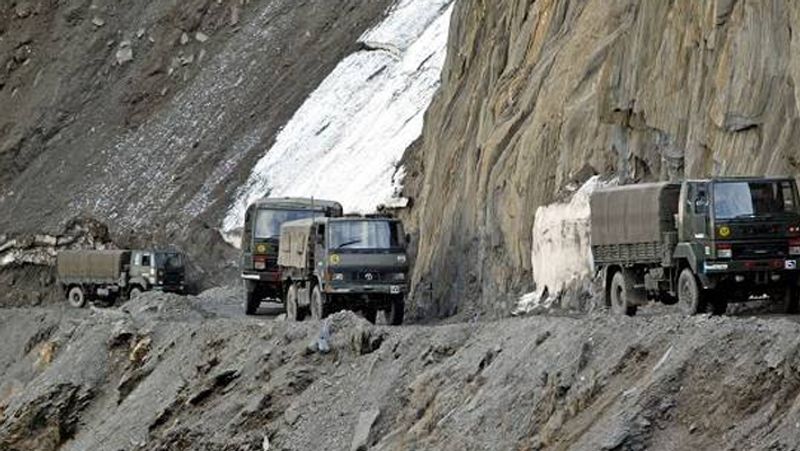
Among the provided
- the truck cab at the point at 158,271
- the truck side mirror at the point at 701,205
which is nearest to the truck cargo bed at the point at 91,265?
the truck cab at the point at 158,271

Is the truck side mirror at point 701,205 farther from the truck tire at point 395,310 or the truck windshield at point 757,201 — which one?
the truck tire at point 395,310

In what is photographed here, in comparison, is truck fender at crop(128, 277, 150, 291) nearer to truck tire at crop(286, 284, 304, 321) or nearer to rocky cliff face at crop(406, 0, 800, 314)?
rocky cliff face at crop(406, 0, 800, 314)

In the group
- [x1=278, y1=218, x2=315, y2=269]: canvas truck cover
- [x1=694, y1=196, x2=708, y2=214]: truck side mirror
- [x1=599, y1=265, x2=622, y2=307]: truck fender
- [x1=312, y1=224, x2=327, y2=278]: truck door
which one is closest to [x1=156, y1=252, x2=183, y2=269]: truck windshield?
[x1=278, y1=218, x2=315, y2=269]: canvas truck cover

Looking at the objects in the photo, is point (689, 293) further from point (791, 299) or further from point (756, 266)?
point (791, 299)

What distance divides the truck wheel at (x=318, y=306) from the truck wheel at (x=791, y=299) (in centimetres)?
1100

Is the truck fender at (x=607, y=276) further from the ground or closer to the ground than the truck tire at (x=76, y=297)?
further from the ground

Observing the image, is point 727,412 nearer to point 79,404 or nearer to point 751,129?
point 751,129

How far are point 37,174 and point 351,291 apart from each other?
36.8 meters

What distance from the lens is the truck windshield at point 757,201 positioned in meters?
21.2

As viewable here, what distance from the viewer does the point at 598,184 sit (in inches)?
1175

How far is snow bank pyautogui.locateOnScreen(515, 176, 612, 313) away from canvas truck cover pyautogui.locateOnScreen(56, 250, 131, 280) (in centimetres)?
2278

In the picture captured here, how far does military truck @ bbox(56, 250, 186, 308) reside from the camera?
49.9m

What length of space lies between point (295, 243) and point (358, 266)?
3.28m

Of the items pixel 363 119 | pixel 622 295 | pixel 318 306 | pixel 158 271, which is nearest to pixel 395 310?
pixel 318 306
